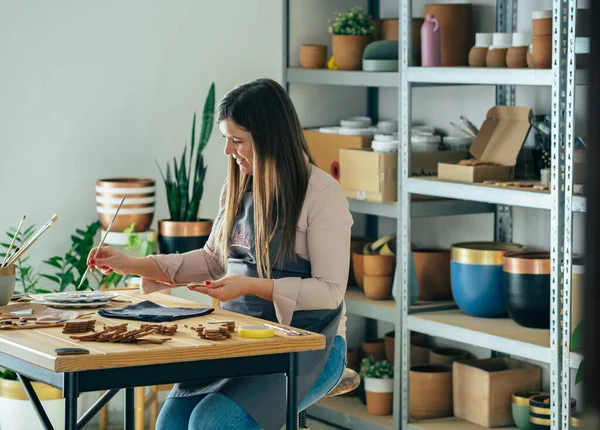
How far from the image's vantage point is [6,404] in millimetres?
3334

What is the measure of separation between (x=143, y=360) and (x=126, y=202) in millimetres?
1989

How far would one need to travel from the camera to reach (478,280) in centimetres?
343

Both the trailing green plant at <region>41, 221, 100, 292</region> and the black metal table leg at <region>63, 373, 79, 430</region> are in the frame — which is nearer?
the black metal table leg at <region>63, 373, 79, 430</region>

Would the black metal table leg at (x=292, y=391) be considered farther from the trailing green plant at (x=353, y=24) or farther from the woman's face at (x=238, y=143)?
the trailing green plant at (x=353, y=24)

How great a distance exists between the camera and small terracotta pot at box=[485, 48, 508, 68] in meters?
3.26

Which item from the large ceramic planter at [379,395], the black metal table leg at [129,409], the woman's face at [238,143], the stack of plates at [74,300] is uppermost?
the woman's face at [238,143]

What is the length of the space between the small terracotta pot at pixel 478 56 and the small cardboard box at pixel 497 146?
8.6 inches

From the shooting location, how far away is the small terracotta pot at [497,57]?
326 cm

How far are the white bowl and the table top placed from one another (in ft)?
7.12

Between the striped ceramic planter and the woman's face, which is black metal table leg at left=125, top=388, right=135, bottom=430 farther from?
the striped ceramic planter

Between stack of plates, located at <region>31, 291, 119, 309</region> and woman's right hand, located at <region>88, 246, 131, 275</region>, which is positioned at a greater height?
woman's right hand, located at <region>88, 246, 131, 275</region>

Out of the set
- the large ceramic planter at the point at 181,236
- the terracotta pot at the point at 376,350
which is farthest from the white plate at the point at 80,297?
the terracotta pot at the point at 376,350

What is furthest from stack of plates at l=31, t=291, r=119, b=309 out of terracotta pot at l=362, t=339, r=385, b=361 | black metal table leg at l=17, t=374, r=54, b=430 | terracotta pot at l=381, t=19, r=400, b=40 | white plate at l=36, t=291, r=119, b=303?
terracotta pot at l=381, t=19, r=400, b=40

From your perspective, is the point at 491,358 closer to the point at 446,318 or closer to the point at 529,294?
the point at 446,318
